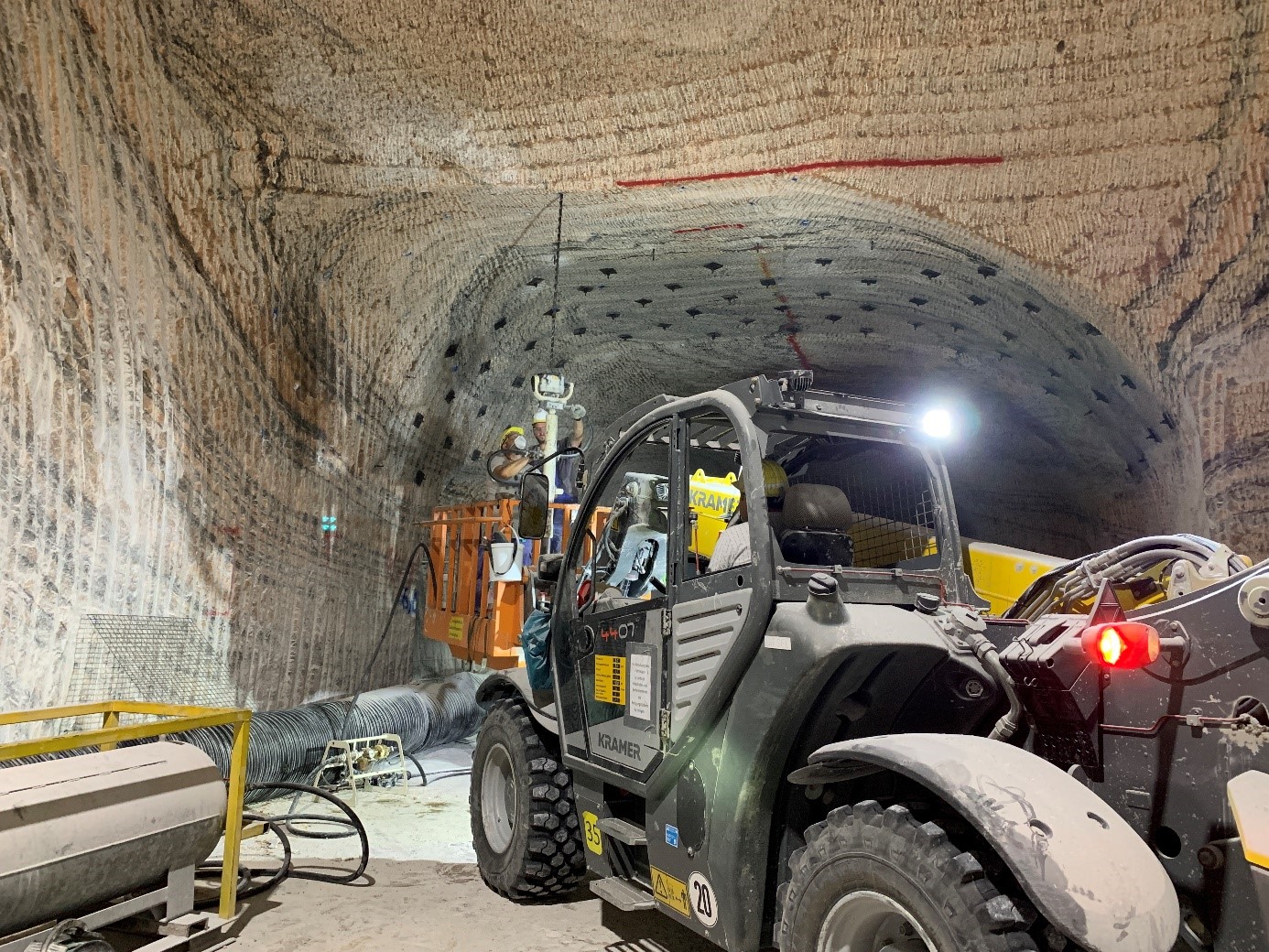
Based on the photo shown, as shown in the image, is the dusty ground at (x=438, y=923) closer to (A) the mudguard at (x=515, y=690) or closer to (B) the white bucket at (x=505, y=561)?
(A) the mudguard at (x=515, y=690)

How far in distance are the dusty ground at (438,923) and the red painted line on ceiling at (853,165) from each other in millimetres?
3977

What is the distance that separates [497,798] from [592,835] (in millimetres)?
906

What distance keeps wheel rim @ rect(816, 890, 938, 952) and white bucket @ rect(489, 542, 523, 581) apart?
431cm

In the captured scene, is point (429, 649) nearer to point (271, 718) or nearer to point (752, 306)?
point (271, 718)

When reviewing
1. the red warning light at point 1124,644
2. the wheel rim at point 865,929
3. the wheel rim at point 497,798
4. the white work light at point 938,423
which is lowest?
the wheel rim at point 497,798

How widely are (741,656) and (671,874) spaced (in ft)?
2.54

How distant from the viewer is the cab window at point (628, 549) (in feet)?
11.1

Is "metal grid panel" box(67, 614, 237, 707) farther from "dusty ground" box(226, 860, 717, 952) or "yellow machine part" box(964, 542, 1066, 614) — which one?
"yellow machine part" box(964, 542, 1066, 614)

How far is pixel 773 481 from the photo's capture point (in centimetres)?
276

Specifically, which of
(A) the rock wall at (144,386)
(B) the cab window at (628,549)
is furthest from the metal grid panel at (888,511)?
(A) the rock wall at (144,386)

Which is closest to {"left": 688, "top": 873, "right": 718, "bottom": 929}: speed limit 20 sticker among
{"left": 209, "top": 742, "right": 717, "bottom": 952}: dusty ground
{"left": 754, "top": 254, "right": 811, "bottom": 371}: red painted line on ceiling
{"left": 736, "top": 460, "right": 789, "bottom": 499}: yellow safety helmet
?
{"left": 209, "top": 742, "right": 717, "bottom": 952}: dusty ground

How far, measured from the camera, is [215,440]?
208 inches

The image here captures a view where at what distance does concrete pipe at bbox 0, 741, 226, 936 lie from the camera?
2643 millimetres

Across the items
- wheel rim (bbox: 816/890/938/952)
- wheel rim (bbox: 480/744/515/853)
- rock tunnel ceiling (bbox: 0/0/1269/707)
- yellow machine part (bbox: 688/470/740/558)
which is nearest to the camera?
wheel rim (bbox: 816/890/938/952)
